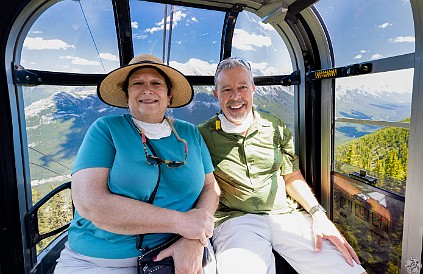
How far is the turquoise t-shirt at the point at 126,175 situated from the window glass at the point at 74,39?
101 cm

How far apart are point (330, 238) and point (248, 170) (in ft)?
2.64

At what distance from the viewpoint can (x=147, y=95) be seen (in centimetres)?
181

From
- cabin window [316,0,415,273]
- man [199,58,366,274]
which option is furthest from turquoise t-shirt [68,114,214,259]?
cabin window [316,0,415,273]

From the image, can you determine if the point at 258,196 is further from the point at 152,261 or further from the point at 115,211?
the point at 115,211

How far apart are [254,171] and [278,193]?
12.2 inches

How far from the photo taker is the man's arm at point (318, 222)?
2.03m

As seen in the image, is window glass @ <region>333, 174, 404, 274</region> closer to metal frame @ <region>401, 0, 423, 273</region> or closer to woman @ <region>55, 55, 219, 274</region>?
metal frame @ <region>401, 0, 423, 273</region>

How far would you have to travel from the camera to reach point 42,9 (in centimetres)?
221

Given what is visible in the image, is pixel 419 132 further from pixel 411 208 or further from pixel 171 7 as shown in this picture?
pixel 171 7

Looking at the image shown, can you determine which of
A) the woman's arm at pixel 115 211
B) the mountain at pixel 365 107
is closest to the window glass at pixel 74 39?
the woman's arm at pixel 115 211

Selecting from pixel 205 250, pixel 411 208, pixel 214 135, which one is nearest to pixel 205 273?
pixel 205 250

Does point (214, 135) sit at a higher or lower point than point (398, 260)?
higher

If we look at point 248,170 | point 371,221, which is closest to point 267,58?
point 248,170

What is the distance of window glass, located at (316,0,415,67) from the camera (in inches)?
81.1
